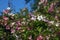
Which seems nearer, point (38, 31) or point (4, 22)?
point (38, 31)

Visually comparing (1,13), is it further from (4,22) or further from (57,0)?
(57,0)

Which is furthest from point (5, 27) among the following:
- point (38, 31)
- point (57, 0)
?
point (57, 0)

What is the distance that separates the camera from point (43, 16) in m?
5.22

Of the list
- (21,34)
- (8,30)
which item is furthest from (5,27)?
(21,34)

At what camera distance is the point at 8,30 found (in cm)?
547

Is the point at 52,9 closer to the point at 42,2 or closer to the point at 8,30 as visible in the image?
the point at 42,2

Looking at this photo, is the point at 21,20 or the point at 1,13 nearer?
the point at 21,20

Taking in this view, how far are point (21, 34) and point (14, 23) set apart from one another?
12.6 inches

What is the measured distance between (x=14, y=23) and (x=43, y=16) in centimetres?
55

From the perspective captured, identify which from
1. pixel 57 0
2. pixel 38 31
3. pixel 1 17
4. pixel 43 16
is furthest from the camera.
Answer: pixel 57 0

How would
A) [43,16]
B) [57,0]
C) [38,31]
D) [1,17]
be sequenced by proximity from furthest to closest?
[57,0] → [1,17] → [43,16] → [38,31]

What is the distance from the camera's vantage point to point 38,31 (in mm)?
4840

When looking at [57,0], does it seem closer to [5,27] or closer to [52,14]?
[52,14]

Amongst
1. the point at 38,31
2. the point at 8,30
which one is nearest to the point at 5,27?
the point at 8,30
